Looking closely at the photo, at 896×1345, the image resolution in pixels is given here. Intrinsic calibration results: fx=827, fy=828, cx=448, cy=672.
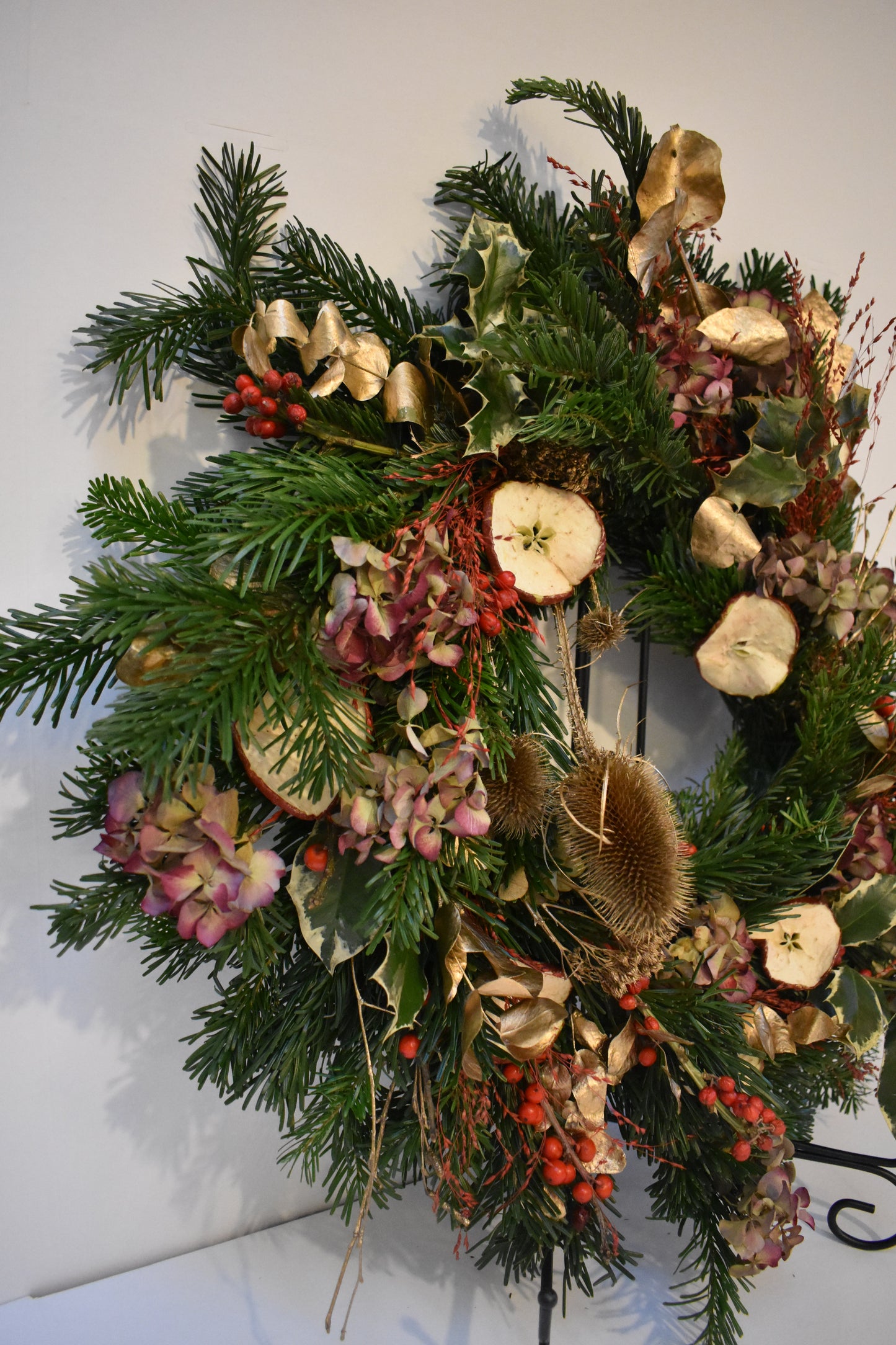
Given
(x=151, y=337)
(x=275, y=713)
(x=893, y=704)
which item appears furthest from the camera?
(x=893, y=704)

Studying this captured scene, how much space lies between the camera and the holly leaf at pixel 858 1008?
68cm

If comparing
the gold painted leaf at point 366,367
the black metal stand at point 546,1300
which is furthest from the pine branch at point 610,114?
the black metal stand at point 546,1300

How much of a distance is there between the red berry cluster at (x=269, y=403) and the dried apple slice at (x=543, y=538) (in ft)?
0.51

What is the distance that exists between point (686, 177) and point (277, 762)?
1.90ft

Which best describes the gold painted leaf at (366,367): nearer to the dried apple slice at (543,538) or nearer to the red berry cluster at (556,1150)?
the dried apple slice at (543,538)

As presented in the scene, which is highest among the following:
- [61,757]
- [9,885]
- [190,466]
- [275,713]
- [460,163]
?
[460,163]

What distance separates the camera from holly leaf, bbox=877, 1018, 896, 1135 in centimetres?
74

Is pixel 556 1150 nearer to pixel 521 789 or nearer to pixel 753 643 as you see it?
pixel 521 789

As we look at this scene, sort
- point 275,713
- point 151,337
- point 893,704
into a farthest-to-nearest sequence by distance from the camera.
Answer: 1. point 893,704
2. point 151,337
3. point 275,713

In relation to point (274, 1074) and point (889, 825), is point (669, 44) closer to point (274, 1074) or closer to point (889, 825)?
point (889, 825)

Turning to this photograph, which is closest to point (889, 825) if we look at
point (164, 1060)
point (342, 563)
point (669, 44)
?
point (342, 563)

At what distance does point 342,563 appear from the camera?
0.53 metres

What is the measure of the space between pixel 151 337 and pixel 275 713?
0.32m

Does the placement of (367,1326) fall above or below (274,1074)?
below
